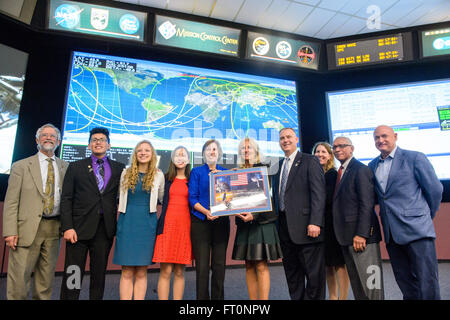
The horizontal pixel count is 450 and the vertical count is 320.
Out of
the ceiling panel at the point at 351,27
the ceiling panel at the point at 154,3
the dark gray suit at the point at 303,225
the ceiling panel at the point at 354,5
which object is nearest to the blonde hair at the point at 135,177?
the dark gray suit at the point at 303,225

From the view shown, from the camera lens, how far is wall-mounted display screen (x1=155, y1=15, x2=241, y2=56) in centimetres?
397

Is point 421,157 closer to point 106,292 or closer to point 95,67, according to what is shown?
point 106,292

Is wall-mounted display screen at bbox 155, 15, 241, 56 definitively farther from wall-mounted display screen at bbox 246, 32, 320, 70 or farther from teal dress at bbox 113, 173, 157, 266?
teal dress at bbox 113, 173, 157, 266

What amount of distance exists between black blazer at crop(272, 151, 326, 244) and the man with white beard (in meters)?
1.75

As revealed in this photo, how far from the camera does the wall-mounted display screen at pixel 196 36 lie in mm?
3973

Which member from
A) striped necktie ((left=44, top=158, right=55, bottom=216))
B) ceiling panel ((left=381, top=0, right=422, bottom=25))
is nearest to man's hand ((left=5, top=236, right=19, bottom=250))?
striped necktie ((left=44, top=158, right=55, bottom=216))

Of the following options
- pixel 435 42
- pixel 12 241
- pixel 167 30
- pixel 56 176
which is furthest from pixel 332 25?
pixel 12 241

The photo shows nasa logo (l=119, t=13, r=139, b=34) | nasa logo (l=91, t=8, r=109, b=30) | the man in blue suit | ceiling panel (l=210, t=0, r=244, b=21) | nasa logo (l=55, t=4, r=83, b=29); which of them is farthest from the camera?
ceiling panel (l=210, t=0, r=244, b=21)

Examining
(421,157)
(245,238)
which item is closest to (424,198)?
(421,157)

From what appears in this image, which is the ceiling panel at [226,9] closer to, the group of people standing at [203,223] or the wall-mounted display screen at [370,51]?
the wall-mounted display screen at [370,51]

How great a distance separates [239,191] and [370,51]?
3739 mm

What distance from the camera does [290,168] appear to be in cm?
222

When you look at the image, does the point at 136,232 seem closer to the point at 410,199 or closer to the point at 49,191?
the point at 49,191

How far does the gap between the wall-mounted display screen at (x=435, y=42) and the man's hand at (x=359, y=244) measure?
3745 mm
